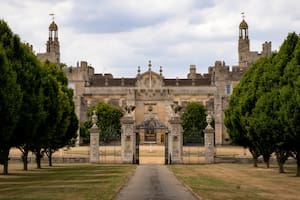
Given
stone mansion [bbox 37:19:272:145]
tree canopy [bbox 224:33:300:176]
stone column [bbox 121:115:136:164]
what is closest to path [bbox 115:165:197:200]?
tree canopy [bbox 224:33:300:176]

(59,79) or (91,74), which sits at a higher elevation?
(91,74)

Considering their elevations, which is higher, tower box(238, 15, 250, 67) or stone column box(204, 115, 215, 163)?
tower box(238, 15, 250, 67)

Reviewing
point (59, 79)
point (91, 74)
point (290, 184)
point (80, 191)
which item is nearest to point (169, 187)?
point (80, 191)

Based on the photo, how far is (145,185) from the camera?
863 inches

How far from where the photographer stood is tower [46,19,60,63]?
112 metres

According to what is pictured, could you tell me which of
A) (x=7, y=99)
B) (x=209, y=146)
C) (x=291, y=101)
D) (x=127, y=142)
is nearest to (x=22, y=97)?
(x=7, y=99)

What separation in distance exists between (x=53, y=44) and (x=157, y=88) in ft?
85.7

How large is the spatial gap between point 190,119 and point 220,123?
529 centimetres

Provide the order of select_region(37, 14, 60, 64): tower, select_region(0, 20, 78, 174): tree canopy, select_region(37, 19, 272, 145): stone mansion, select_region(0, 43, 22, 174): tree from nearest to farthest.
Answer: select_region(0, 43, 22, 174): tree
select_region(0, 20, 78, 174): tree canopy
select_region(37, 19, 272, 145): stone mansion
select_region(37, 14, 60, 64): tower

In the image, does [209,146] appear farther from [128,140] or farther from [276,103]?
[276,103]

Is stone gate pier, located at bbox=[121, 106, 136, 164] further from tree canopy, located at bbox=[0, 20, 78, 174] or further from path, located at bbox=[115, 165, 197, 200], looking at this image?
path, located at bbox=[115, 165, 197, 200]

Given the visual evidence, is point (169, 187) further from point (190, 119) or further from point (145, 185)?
point (190, 119)

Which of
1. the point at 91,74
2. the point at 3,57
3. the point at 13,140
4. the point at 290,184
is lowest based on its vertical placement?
the point at 290,184

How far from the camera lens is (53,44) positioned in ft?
370
